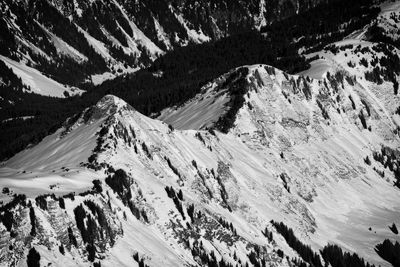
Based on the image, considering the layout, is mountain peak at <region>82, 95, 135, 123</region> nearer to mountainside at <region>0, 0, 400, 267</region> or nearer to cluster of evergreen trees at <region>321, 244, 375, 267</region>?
mountainside at <region>0, 0, 400, 267</region>

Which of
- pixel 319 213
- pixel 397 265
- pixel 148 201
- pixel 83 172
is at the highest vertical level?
pixel 83 172

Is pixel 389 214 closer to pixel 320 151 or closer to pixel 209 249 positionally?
pixel 320 151

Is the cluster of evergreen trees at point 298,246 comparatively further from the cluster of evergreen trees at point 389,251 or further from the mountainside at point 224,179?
the cluster of evergreen trees at point 389,251

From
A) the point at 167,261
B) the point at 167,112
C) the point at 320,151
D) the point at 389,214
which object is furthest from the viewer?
the point at 167,112

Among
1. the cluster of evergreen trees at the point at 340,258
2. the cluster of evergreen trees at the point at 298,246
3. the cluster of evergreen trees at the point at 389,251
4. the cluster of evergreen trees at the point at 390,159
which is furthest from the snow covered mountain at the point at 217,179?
the cluster of evergreen trees at the point at 340,258

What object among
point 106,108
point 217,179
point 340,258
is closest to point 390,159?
point 340,258

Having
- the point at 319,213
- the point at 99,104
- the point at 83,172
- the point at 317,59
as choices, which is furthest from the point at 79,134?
the point at 317,59

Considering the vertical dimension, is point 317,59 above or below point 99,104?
below

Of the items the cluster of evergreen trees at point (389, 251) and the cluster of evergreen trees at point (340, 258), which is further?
the cluster of evergreen trees at point (389, 251)
